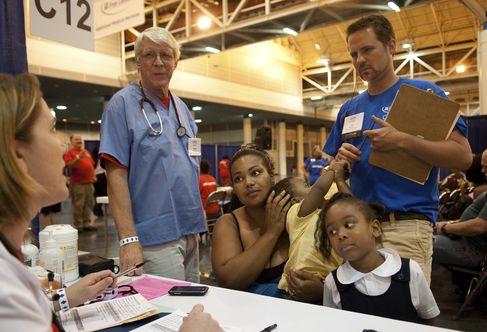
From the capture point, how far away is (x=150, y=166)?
69.7 inches

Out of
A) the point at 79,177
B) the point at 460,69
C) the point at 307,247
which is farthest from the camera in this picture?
the point at 460,69

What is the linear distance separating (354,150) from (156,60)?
3.23 ft

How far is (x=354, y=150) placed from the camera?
173cm

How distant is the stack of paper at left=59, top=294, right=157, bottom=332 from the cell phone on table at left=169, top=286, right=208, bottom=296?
5.2 inches

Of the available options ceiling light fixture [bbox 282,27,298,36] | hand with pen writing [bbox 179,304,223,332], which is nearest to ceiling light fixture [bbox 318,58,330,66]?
ceiling light fixture [bbox 282,27,298,36]

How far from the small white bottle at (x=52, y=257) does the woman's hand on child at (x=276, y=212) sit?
85 cm

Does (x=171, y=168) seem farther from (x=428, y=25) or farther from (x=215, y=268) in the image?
(x=428, y=25)

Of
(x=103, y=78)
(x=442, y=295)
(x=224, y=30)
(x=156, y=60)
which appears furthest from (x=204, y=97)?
(x=156, y=60)

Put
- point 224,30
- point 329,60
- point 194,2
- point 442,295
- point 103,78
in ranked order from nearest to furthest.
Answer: point 442,295 → point 224,30 → point 194,2 → point 103,78 → point 329,60

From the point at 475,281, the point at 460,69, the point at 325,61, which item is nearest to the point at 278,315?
the point at 475,281

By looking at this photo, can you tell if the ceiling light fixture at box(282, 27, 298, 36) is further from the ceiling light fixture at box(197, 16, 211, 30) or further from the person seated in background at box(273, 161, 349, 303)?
the person seated in background at box(273, 161, 349, 303)

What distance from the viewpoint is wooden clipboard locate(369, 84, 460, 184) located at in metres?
1.63

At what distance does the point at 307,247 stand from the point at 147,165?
792 mm

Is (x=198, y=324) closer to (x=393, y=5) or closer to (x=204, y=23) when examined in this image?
(x=393, y=5)
